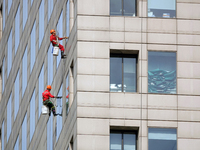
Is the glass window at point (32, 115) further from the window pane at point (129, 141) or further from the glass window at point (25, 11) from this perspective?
the window pane at point (129, 141)

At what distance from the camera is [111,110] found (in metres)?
48.1

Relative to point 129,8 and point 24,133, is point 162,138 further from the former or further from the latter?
point 24,133

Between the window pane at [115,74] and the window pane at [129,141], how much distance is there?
2.82 m

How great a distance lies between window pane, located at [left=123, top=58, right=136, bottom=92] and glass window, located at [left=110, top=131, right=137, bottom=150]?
2.67 meters

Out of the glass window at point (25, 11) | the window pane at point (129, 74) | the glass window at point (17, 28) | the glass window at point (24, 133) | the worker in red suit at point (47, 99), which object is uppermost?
the glass window at point (25, 11)

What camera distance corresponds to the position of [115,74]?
49.3 meters

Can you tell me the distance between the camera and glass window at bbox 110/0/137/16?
5006cm

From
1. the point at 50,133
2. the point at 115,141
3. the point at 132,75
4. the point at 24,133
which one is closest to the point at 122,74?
the point at 132,75

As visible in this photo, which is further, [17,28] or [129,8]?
[17,28]

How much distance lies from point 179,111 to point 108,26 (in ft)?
21.9

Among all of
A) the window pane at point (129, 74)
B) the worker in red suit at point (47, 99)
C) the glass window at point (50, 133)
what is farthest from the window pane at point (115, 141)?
the glass window at point (50, 133)

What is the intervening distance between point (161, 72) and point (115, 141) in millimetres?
5101

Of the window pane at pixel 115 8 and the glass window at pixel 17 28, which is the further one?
the glass window at pixel 17 28

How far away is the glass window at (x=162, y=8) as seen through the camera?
50.4m
